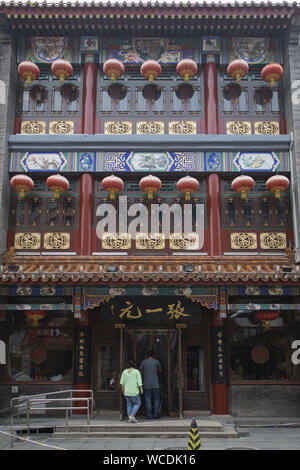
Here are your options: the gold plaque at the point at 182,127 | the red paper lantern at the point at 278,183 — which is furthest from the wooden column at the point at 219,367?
the gold plaque at the point at 182,127

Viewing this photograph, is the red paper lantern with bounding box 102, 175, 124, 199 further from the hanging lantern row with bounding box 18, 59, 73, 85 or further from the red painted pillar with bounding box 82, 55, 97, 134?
the hanging lantern row with bounding box 18, 59, 73, 85

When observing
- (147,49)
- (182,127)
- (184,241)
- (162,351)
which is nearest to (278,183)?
(184,241)

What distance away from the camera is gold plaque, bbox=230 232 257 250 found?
566 inches

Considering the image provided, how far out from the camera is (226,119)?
15.4 metres

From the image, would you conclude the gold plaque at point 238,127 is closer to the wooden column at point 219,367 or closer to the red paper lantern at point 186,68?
the red paper lantern at point 186,68

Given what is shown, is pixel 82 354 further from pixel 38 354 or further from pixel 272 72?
pixel 272 72

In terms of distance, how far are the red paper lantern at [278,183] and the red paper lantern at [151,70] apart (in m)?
5.01

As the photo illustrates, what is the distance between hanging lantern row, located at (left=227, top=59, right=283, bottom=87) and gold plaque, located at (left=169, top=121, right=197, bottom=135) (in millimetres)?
2046

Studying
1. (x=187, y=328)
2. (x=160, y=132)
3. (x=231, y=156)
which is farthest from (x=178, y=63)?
(x=187, y=328)

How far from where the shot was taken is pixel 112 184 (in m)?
14.0

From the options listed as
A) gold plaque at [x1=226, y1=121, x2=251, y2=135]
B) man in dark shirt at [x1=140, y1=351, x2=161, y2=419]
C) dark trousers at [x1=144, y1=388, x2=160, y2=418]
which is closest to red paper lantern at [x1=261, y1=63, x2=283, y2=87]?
gold plaque at [x1=226, y1=121, x2=251, y2=135]

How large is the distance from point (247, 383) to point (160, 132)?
26.8 ft

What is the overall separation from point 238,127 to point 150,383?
339 inches

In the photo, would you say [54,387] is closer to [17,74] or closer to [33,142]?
[33,142]
